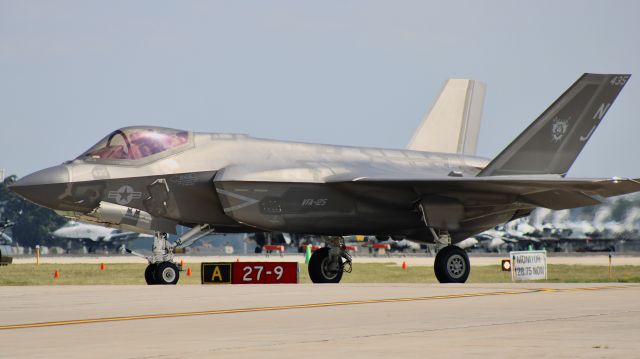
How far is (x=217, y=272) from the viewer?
78.6 feet

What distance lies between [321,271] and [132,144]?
5.98m

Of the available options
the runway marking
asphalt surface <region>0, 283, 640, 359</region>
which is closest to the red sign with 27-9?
asphalt surface <region>0, 283, 640, 359</region>

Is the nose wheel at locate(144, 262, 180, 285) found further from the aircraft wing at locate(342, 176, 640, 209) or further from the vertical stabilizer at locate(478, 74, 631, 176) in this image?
the vertical stabilizer at locate(478, 74, 631, 176)

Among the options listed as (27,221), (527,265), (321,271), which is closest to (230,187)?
(321,271)

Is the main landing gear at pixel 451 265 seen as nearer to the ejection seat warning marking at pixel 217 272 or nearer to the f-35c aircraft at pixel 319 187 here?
the f-35c aircraft at pixel 319 187

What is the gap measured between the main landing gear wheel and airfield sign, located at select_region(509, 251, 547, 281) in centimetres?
520

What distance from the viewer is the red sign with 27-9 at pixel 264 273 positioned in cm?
2394

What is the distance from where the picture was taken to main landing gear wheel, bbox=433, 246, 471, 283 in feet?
78.2

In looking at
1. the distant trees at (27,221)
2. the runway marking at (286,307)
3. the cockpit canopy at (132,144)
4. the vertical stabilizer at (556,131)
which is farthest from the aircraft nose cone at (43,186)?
the distant trees at (27,221)

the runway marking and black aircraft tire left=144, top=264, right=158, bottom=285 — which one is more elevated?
black aircraft tire left=144, top=264, right=158, bottom=285

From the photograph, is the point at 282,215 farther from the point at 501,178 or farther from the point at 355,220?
the point at 501,178

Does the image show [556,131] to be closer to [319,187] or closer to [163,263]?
[319,187]

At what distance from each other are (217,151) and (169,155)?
1.15m

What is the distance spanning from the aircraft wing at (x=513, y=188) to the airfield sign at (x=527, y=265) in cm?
453
